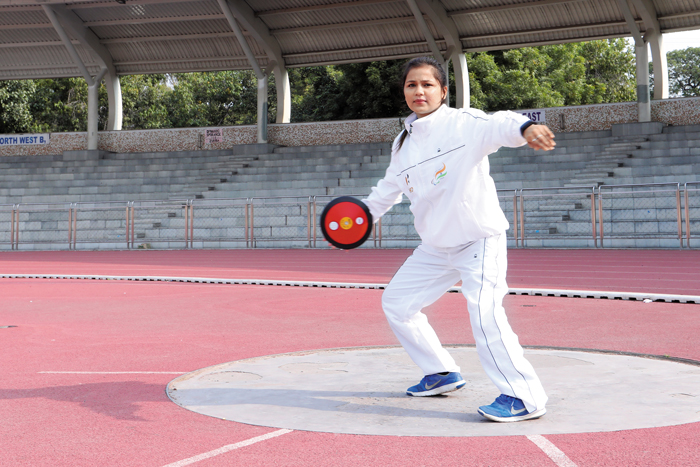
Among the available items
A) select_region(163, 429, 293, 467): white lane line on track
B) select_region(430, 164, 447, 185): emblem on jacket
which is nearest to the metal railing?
select_region(430, 164, 447, 185): emblem on jacket

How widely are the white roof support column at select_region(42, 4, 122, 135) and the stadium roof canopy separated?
0.15 feet

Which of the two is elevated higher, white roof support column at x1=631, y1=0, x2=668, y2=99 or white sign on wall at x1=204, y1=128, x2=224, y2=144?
white roof support column at x1=631, y1=0, x2=668, y2=99

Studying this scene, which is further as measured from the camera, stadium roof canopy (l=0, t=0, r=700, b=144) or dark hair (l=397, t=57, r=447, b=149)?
stadium roof canopy (l=0, t=0, r=700, b=144)

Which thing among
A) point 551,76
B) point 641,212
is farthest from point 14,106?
point 641,212

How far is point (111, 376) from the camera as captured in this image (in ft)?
17.4

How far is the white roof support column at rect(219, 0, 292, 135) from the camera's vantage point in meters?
25.4

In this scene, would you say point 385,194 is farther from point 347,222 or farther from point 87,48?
point 87,48

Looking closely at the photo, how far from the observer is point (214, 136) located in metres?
28.2

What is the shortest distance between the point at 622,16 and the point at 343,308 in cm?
1926

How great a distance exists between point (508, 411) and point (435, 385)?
2.18 feet

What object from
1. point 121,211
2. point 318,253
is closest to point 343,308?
point 318,253

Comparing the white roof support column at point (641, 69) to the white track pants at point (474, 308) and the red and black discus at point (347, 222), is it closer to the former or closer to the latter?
the red and black discus at point (347, 222)

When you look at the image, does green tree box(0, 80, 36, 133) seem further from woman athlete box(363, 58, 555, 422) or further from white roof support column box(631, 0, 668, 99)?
woman athlete box(363, 58, 555, 422)

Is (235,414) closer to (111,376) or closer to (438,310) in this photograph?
(111,376)
